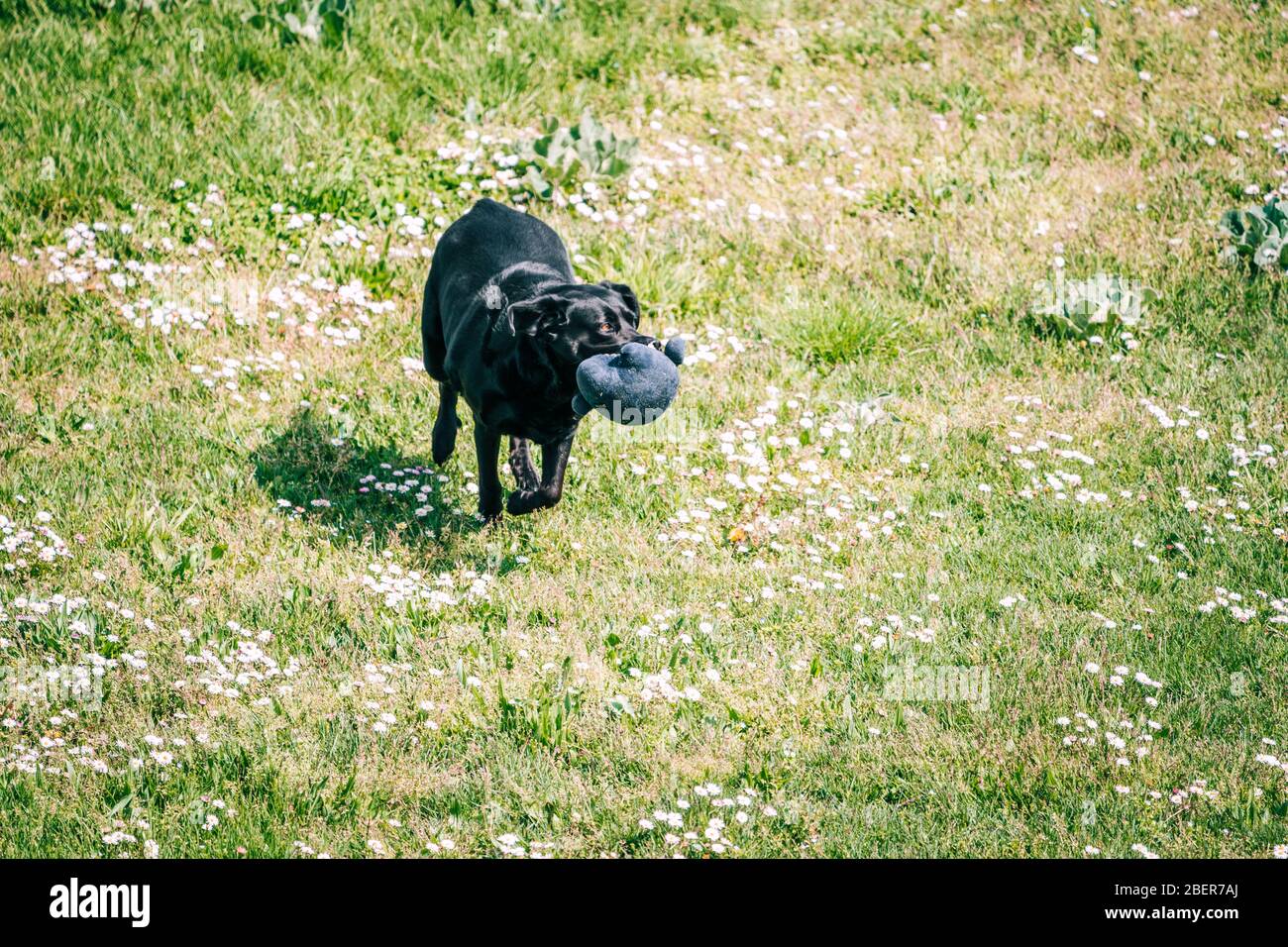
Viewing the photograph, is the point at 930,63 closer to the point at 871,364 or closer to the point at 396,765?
the point at 871,364

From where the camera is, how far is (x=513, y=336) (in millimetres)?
5160

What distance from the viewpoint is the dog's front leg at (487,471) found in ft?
18.4

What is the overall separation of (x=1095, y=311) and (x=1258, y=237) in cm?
150

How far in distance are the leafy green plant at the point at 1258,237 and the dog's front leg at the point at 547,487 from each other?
4975 millimetres

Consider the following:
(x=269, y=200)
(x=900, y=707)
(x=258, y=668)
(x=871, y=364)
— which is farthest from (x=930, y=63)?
(x=258, y=668)

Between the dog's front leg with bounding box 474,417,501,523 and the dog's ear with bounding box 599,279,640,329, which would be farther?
the dog's front leg with bounding box 474,417,501,523

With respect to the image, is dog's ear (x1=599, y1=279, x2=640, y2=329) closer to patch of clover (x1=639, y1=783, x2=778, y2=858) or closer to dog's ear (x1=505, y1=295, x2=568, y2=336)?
dog's ear (x1=505, y1=295, x2=568, y2=336)

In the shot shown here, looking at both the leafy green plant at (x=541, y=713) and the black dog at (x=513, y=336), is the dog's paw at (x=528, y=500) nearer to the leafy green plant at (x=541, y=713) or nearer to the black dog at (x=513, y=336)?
the black dog at (x=513, y=336)

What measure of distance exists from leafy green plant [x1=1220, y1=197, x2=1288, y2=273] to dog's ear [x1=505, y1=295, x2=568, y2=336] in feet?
16.8

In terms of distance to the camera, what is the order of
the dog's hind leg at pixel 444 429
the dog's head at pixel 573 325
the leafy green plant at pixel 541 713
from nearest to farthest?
the leafy green plant at pixel 541 713 < the dog's head at pixel 573 325 < the dog's hind leg at pixel 444 429

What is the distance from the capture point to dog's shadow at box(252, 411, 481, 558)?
5816 mm

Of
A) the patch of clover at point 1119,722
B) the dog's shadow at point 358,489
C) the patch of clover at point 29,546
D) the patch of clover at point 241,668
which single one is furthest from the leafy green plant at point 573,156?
the patch of clover at point 1119,722

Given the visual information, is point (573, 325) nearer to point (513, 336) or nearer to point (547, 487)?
point (513, 336)

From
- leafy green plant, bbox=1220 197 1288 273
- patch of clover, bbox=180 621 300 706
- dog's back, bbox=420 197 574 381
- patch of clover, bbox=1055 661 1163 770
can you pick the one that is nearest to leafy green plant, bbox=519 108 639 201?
dog's back, bbox=420 197 574 381
